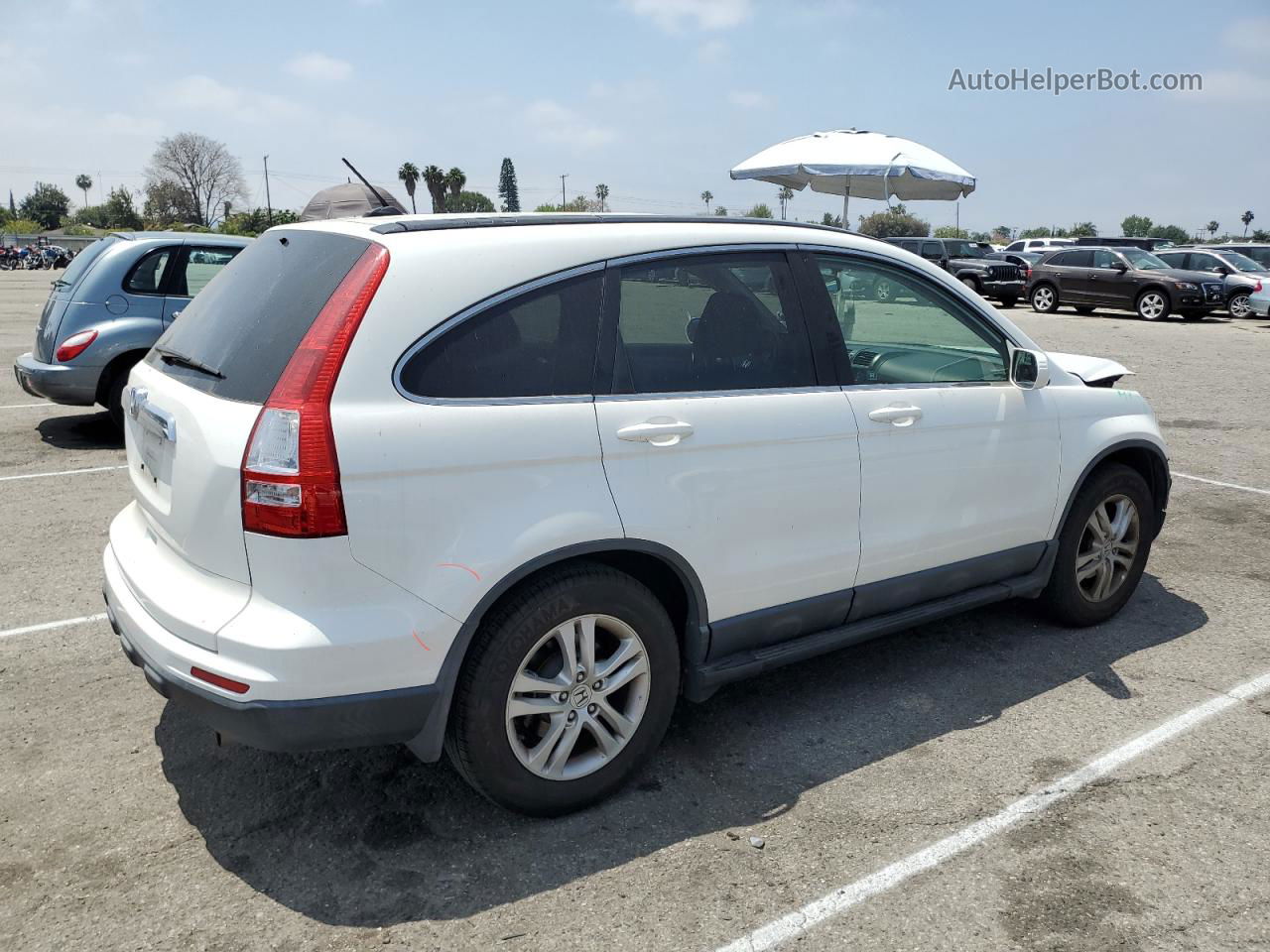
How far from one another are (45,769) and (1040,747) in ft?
11.1

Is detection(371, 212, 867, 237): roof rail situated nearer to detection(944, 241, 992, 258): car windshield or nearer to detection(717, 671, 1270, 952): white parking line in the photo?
detection(717, 671, 1270, 952): white parking line

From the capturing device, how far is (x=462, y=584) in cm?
262

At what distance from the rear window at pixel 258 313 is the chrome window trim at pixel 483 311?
11.4 inches

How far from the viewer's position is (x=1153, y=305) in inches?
912

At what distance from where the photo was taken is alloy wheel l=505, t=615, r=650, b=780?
2.85 metres

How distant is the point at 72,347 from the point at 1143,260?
78.4ft

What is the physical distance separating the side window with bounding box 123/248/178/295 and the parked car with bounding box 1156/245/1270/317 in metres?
23.3

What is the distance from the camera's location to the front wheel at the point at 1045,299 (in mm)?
25125

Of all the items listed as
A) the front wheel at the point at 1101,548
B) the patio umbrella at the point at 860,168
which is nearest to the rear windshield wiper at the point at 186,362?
the front wheel at the point at 1101,548

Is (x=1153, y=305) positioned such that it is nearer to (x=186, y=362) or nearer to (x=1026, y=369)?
(x=1026, y=369)

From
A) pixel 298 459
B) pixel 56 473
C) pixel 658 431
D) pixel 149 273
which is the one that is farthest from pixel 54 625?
pixel 149 273

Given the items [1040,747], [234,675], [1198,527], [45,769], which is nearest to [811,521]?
[1040,747]

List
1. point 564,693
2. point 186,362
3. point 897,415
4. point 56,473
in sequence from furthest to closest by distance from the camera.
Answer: point 56,473
point 897,415
point 186,362
point 564,693

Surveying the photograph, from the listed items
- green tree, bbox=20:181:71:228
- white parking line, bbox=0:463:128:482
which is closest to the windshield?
white parking line, bbox=0:463:128:482
